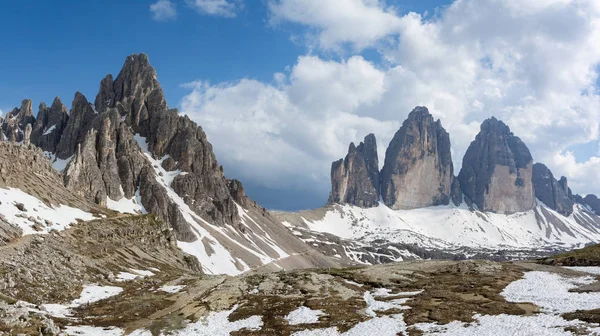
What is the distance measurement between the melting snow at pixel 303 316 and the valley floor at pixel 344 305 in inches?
4.4

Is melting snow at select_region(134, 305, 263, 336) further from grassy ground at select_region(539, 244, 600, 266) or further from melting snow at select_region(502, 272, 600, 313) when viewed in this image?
grassy ground at select_region(539, 244, 600, 266)

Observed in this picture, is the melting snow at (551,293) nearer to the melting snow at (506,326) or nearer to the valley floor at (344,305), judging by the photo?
the valley floor at (344,305)

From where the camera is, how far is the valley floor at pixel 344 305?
40031 mm

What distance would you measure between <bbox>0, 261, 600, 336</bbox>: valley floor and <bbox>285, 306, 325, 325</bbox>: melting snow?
11 cm

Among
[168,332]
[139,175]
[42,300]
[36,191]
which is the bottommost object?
[168,332]

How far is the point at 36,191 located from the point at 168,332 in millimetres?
76474

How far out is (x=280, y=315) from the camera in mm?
50781

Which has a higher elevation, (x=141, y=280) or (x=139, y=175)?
(x=139, y=175)

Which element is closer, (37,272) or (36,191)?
(37,272)

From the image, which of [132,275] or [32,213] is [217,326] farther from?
[32,213]

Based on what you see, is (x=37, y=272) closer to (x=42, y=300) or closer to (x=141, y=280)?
(x=42, y=300)

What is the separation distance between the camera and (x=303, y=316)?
49.6 m

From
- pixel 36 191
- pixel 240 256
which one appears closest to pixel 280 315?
pixel 36 191

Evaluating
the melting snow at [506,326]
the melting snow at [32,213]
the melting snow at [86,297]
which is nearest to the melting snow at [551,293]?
the melting snow at [506,326]
